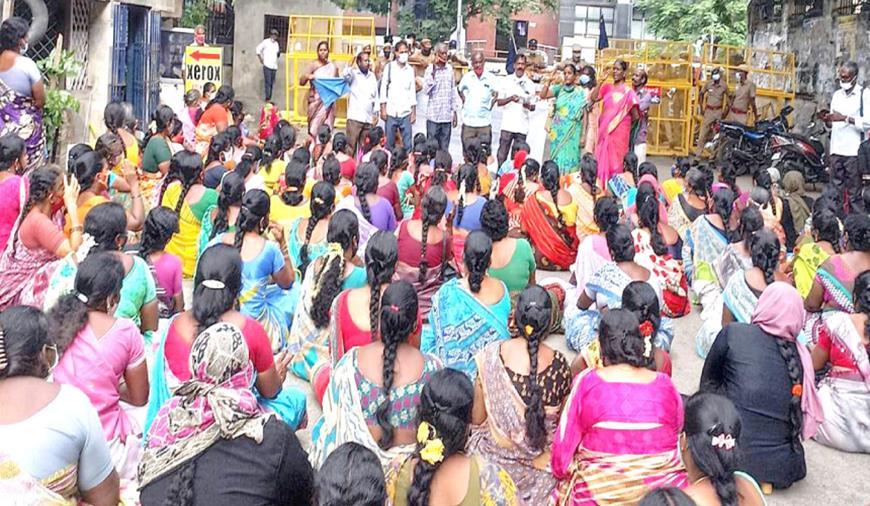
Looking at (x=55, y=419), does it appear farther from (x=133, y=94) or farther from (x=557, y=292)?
(x=133, y=94)

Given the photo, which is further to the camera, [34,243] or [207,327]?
[34,243]

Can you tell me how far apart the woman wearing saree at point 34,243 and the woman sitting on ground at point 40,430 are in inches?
98.8

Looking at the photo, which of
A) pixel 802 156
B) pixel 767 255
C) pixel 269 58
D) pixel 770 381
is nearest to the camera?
pixel 770 381

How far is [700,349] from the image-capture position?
661 centimetres

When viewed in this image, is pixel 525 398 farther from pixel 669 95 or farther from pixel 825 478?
pixel 669 95

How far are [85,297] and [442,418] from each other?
5.60ft

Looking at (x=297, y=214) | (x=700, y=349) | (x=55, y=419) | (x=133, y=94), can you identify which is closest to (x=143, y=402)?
(x=55, y=419)

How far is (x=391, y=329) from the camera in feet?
12.4

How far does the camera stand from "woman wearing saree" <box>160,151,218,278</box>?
7.10 m

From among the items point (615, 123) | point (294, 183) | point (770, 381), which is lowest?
point (770, 381)

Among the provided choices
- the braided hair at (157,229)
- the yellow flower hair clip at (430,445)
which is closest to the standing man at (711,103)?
the braided hair at (157,229)

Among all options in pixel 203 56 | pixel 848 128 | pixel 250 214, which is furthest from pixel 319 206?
pixel 203 56

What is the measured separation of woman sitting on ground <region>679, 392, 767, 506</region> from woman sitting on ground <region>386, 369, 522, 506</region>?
68 centimetres

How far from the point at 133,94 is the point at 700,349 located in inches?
393
